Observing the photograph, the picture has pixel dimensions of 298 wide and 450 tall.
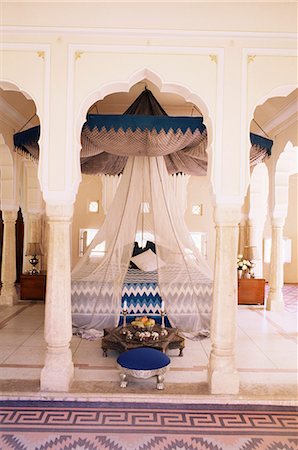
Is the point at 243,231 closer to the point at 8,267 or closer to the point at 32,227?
the point at 32,227

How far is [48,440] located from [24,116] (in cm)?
552

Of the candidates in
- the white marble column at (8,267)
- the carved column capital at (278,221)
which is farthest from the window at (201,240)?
the white marble column at (8,267)

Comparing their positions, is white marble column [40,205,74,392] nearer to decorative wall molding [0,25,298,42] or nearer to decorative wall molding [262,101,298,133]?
decorative wall molding [0,25,298,42]

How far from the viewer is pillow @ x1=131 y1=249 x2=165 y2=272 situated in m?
7.53

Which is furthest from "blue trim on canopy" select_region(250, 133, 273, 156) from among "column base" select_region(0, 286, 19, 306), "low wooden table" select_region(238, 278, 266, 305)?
"column base" select_region(0, 286, 19, 306)

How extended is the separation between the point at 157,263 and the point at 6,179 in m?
3.33

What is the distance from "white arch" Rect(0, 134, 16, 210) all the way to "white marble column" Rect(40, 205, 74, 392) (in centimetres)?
345

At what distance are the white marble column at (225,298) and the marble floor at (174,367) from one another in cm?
32

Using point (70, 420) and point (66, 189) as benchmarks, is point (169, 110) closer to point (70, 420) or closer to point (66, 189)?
point (66, 189)

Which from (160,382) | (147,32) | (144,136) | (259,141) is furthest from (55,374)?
(259,141)

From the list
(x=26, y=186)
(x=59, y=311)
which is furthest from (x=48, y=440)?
(x=26, y=186)

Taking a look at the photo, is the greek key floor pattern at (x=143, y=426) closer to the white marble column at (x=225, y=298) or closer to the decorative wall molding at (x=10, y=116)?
the white marble column at (x=225, y=298)

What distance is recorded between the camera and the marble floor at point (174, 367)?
392 cm

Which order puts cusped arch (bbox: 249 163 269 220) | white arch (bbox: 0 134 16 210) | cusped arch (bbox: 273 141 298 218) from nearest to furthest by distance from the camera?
A: white arch (bbox: 0 134 16 210)
cusped arch (bbox: 273 141 298 218)
cusped arch (bbox: 249 163 269 220)
